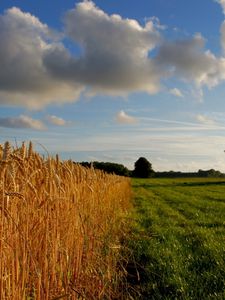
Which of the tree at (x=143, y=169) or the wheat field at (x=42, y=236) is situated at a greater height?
the tree at (x=143, y=169)

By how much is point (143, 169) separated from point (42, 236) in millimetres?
126974

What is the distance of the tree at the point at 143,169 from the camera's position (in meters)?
131

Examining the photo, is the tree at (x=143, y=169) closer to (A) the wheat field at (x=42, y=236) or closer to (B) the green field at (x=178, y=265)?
(B) the green field at (x=178, y=265)

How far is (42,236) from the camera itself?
5.04 meters

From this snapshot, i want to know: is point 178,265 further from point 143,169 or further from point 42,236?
point 143,169

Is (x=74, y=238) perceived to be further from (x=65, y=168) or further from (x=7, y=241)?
(x=7, y=241)

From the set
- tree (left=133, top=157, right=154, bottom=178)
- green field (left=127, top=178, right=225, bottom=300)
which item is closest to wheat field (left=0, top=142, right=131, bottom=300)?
green field (left=127, top=178, right=225, bottom=300)

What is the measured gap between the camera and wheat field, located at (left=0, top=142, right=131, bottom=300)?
4.06 metres

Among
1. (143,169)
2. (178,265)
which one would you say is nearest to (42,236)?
(178,265)

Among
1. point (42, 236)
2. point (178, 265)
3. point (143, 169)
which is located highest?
point (143, 169)

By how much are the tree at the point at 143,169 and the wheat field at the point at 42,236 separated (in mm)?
123584

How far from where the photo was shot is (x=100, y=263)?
723cm

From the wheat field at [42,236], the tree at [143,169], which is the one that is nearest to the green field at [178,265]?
the wheat field at [42,236]

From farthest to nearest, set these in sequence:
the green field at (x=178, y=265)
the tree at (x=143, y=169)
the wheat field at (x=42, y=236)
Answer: the tree at (x=143, y=169) → the green field at (x=178, y=265) → the wheat field at (x=42, y=236)
